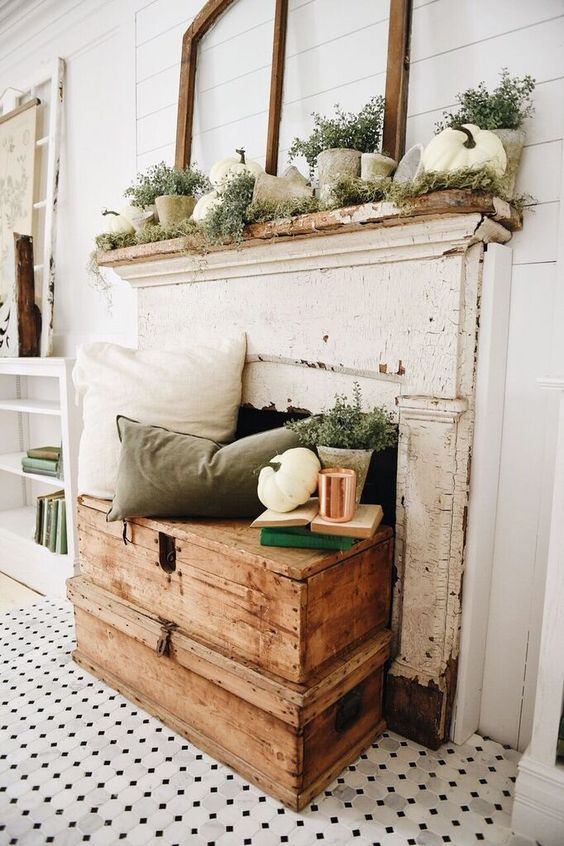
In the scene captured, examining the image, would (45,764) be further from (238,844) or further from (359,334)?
(359,334)

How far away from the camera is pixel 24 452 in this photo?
3420 mm

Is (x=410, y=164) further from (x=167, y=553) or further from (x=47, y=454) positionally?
(x=47, y=454)

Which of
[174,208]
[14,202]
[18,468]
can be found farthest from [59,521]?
[14,202]

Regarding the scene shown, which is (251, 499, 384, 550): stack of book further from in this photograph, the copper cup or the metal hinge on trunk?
the metal hinge on trunk

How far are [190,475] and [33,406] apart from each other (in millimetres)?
1716

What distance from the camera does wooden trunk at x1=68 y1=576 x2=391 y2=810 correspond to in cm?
133

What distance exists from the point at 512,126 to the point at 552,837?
169cm

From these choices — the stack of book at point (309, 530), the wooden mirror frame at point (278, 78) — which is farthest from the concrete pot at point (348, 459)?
the wooden mirror frame at point (278, 78)

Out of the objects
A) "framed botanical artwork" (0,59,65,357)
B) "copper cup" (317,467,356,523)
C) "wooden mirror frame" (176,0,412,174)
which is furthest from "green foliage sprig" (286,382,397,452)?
"framed botanical artwork" (0,59,65,357)

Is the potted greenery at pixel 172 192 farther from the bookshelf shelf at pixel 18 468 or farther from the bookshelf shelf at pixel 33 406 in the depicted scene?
the bookshelf shelf at pixel 18 468

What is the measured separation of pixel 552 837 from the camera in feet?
4.10

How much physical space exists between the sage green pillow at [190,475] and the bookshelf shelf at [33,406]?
1243mm

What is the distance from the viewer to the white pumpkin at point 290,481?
1.37 metres

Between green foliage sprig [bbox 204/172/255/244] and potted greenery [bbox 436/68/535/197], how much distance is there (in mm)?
629
